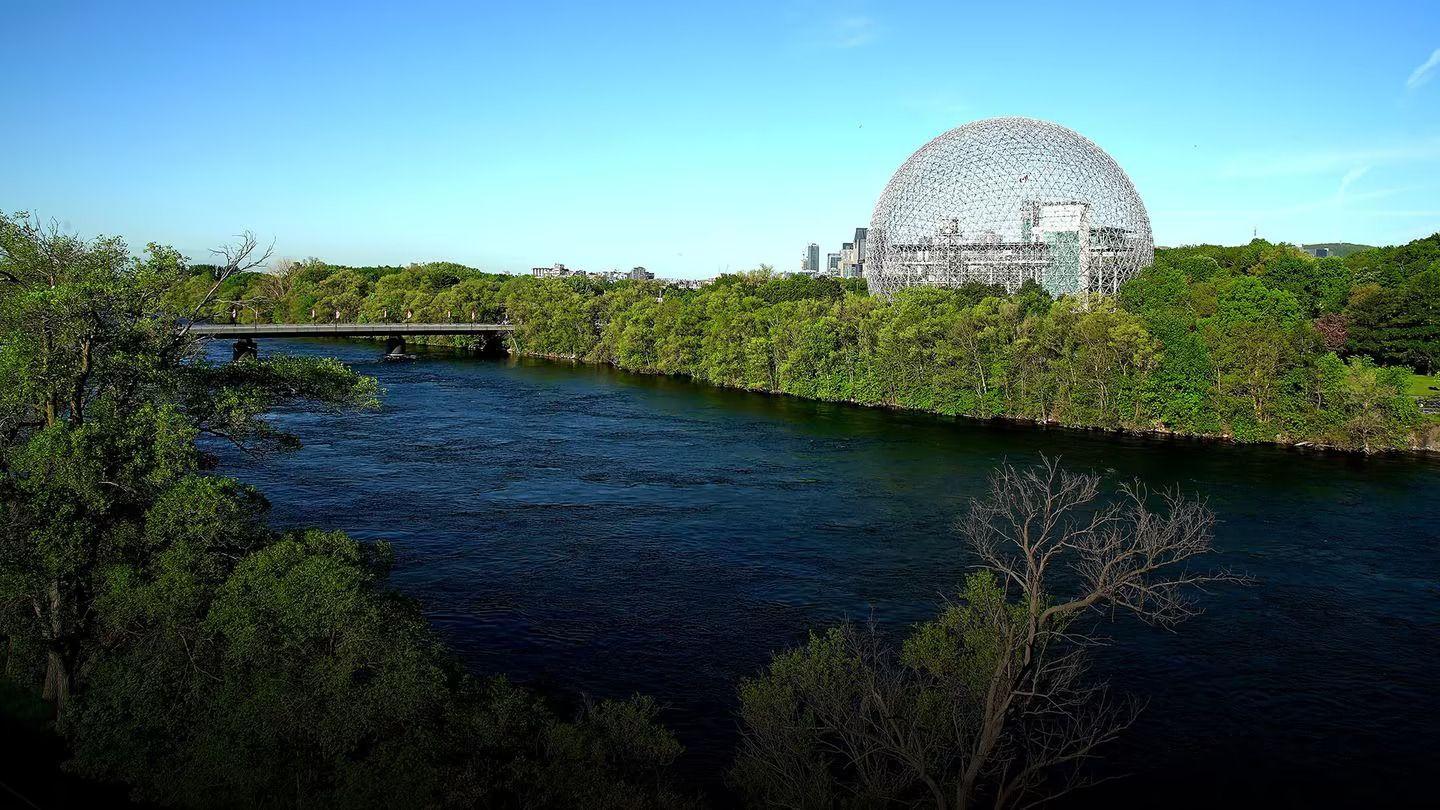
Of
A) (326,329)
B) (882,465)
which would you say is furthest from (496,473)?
(326,329)

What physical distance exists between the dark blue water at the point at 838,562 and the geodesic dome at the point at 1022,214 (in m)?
32.3

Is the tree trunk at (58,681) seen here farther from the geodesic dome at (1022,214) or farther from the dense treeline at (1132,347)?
the geodesic dome at (1022,214)

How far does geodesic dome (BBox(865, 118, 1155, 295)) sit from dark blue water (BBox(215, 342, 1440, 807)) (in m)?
32.3

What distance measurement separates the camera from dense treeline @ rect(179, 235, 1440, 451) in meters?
46.2

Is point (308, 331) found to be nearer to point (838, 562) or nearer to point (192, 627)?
point (838, 562)

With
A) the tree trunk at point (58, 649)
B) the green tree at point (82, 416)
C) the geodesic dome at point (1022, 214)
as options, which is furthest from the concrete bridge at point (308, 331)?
the tree trunk at point (58, 649)

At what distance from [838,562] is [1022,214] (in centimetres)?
5864

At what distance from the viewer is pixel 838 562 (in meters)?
26.9

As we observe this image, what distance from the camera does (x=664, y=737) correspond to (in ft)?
44.2

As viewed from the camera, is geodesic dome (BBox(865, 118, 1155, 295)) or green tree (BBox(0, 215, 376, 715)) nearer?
green tree (BBox(0, 215, 376, 715))

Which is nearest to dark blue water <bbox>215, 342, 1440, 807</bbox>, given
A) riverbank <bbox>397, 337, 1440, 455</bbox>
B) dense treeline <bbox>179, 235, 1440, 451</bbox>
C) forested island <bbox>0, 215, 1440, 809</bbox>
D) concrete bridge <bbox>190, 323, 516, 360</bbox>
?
forested island <bbox>0, 215, 1440, 809</bbox>

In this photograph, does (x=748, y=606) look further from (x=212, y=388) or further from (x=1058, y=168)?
(x=1058, y=168)

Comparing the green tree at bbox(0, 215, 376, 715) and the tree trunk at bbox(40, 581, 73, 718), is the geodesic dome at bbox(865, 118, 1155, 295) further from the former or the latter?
the tree trunk at bbox(40, 581, 73, 718)

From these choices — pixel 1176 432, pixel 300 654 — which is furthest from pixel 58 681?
pixel 1176 432
